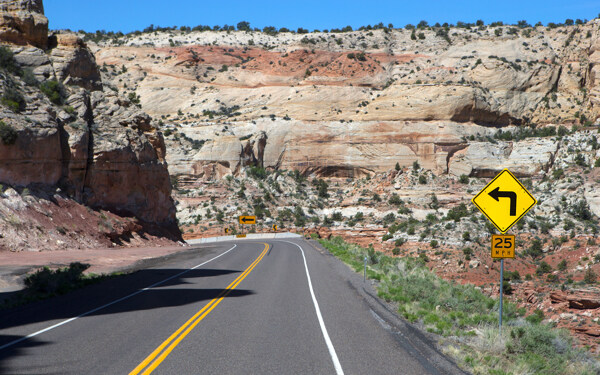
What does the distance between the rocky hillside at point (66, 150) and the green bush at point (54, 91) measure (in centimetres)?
8

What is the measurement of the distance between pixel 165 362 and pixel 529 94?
282ft

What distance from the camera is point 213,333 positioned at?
980 cm

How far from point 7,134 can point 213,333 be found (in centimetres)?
2409

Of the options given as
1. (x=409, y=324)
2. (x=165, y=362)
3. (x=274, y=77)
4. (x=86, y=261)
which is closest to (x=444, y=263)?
(x=86, y=261)

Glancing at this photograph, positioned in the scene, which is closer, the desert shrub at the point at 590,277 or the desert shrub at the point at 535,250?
the desert shrub at the point at 590,277

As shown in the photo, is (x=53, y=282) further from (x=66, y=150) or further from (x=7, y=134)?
(x=66, y=150)

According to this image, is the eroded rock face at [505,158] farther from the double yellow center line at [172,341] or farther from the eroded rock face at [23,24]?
the double yellow center line at [172,341]

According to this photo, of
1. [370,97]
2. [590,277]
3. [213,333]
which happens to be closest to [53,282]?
[213,333]

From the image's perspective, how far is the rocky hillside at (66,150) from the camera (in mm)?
28609

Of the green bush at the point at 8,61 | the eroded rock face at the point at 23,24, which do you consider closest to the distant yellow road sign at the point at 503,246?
the green bush at the point at 8,61

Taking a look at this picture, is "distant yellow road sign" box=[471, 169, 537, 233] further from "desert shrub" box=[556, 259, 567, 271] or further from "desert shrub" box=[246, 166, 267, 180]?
"desert shrub" box=[246, 166, 267, 180]

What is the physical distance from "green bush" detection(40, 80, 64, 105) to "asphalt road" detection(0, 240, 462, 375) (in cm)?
2424

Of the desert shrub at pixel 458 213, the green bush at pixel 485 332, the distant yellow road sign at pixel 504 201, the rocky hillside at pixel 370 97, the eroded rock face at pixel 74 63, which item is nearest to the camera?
the green bush at pixel 485 332

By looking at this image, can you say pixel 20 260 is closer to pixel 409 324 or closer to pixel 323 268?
pixel 323 268
